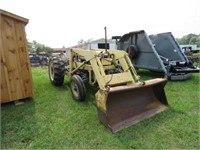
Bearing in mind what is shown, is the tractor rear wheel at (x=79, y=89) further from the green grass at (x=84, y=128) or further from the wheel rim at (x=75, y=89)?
the green grass at (x=84, y=128)

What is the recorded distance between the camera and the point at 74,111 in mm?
3297

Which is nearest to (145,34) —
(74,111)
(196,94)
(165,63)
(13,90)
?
(165,63)

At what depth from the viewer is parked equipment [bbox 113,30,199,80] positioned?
5.49 meters

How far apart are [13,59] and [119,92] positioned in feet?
8.25

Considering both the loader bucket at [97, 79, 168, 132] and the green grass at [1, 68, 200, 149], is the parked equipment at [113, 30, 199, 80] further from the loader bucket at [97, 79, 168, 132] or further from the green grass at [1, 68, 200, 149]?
the loader bucket at [97, 79, 168, 132]

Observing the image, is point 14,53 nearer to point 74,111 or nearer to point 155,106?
point 74,111

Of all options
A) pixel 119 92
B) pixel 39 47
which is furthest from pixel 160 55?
pixel 39 47

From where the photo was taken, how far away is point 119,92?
2.80 meters

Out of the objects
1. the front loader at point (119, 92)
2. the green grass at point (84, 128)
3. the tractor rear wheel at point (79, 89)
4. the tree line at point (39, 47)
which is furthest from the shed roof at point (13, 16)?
the tree line at point (39, 47)

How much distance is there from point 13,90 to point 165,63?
4.90 metres

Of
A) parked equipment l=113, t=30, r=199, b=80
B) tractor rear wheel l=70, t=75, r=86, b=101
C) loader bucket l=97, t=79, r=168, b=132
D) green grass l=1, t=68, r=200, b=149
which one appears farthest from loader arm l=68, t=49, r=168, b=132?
parked equipment l=113, t=30, r=199, b=80

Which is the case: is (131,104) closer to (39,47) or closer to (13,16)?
(13,16)

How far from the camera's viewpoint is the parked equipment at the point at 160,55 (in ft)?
18.0

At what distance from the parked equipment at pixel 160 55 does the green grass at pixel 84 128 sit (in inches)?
73.0
